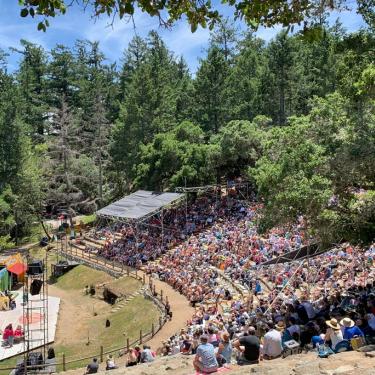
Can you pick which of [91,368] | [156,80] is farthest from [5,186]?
[91,368]

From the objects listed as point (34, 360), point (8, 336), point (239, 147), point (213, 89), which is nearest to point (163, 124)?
point (213, 89)

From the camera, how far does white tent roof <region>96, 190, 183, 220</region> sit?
3500 cm

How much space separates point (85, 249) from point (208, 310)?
21.1m

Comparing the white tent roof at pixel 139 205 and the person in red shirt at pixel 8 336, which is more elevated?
the white tent roof at pixel 139 205

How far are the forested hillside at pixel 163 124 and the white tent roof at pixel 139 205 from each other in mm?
2732

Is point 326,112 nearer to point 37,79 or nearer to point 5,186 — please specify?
point 5,186

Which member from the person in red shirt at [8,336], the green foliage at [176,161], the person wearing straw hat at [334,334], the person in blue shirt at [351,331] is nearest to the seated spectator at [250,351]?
the person wearing straw hat at [334,334]

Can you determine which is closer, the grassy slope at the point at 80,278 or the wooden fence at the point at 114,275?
the wooden fence at the point at 114,275

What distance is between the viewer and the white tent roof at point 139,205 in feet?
115

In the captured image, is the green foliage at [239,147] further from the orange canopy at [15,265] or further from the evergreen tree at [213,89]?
the orange canopy at [15,265]

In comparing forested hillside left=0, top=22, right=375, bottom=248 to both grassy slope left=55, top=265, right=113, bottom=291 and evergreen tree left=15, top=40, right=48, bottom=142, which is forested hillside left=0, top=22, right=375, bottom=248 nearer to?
evergreen tree left=15, top=40, right=48, bottom=142

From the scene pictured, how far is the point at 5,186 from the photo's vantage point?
4578 centimetres

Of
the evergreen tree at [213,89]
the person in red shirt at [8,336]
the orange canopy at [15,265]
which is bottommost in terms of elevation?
the person in red shirt at [8,336]

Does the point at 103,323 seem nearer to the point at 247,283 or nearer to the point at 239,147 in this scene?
the point at 247,283
